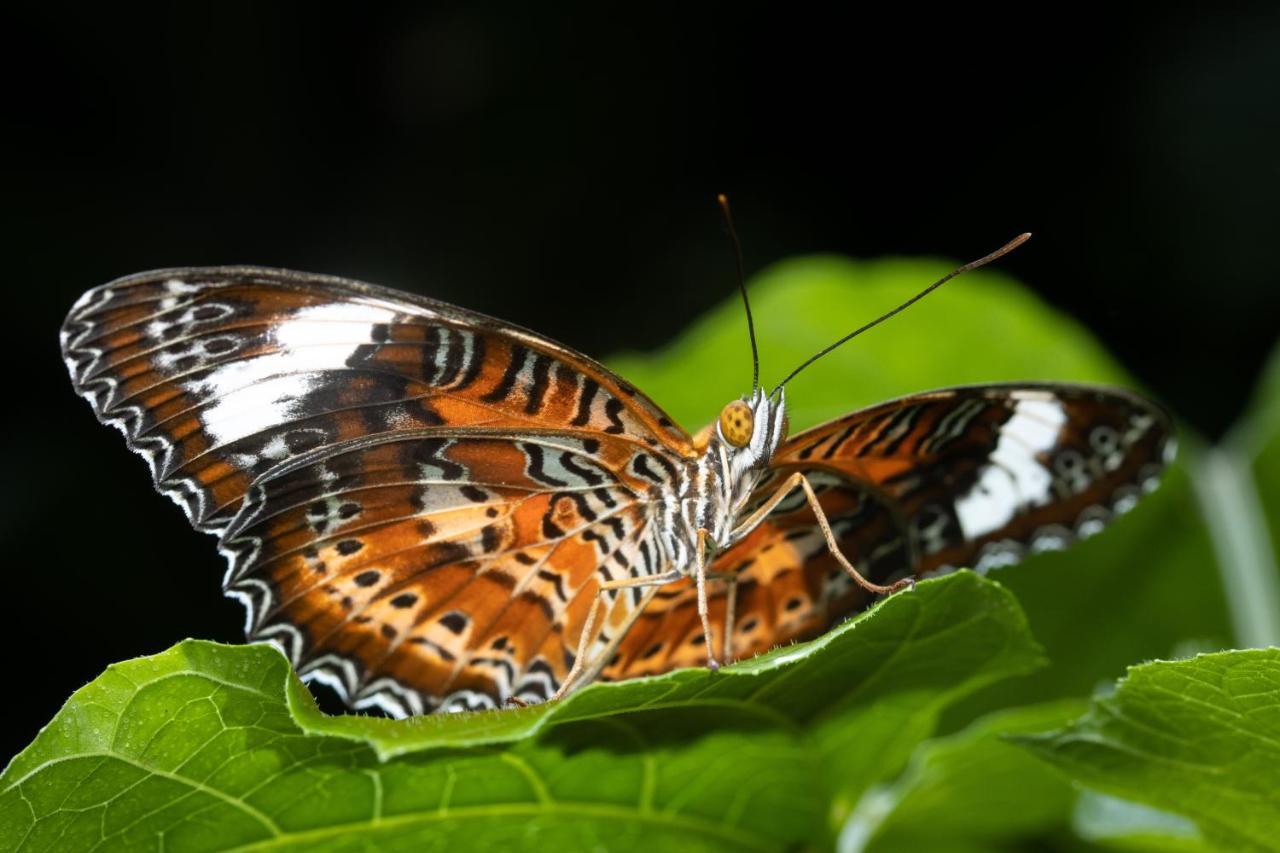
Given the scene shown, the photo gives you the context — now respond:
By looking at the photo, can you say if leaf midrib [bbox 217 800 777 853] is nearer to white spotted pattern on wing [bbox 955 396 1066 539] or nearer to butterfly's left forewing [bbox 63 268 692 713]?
butterfly's left forewing [bbox 63 268 692 713]

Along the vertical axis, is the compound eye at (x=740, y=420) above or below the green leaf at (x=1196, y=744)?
above

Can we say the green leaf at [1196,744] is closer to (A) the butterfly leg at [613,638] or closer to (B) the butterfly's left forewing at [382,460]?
(A) the butterfly leg at [613,638]

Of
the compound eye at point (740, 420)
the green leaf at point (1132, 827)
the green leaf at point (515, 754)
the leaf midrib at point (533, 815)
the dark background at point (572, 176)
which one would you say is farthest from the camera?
the dark background at point (572, 176)

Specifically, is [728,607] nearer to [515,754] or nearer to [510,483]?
[510,483]

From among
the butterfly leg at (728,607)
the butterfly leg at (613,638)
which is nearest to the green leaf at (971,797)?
the butterfly leg at (728,607)

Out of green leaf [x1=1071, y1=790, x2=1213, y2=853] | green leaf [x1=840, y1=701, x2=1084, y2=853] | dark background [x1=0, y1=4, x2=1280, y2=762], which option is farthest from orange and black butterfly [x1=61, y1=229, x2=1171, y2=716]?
dark background [x1=0, y1=4, x2=1280, y2=762]

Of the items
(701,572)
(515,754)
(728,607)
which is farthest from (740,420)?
(515,754)

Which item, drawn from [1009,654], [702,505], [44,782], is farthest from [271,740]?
[1009,654]
